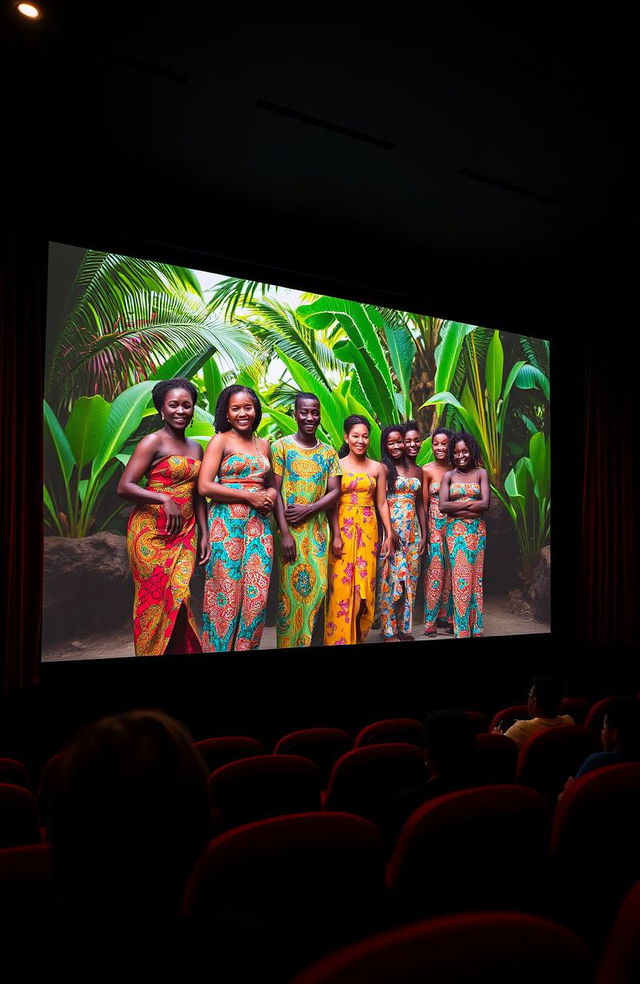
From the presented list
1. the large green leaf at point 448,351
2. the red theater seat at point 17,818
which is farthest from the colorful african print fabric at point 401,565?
the red theater seat at point 17,818

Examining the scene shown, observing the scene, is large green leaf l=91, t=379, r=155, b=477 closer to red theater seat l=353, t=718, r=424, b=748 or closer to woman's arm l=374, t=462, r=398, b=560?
woman's arm l=374, t=462, r=398, b=560

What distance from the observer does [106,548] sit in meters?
4.10

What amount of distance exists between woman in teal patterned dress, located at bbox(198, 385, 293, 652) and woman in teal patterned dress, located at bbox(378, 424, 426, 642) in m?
0.97

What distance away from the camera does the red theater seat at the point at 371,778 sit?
2135 mm

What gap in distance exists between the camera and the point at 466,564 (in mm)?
5375

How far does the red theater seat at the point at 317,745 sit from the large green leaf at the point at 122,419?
6.90ft

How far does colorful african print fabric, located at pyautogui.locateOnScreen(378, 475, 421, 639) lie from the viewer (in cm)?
503

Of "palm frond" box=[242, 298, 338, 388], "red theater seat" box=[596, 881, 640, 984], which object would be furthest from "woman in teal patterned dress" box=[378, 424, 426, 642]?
"red theater seat" box=[596, 881, 640, 984]

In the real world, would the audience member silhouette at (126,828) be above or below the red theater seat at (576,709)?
above
